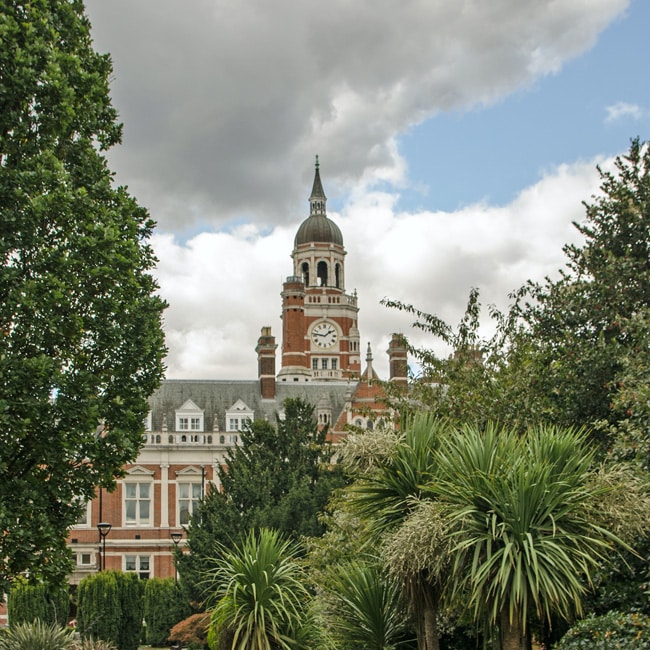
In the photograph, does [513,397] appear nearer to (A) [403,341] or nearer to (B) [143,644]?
(A) [403,341]

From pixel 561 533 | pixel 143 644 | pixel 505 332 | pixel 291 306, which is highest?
pixel 291 306

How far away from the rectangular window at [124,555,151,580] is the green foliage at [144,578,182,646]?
1616cm

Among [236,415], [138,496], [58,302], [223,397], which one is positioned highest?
[223,397]

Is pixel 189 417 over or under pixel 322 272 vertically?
under

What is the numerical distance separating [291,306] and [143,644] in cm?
6294

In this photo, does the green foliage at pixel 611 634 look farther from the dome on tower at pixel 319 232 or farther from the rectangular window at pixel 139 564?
the dome on tower at pixel 319 232

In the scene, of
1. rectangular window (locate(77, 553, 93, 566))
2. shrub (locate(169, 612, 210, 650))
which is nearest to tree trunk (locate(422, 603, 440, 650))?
shrub (locate(169, 612, 210, 650))

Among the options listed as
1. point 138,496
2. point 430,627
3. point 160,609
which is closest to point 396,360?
point 138,496

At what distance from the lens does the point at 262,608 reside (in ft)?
47.8

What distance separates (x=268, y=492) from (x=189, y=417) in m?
23.7

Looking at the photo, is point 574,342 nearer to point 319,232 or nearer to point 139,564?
point 139,564

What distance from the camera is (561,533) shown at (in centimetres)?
1006

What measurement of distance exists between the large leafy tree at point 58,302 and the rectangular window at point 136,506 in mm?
35807

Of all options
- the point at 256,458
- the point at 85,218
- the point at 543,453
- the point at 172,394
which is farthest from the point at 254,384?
the point at 543,453
